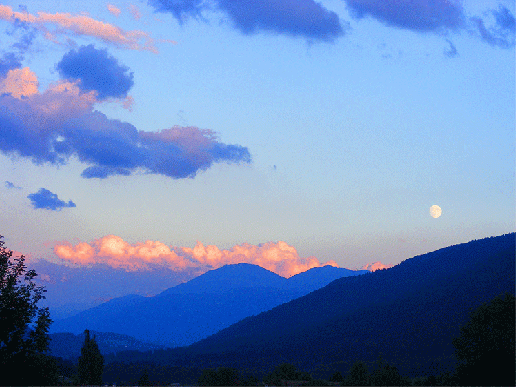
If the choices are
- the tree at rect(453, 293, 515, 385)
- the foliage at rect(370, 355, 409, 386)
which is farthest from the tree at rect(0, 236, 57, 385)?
the foliage at rect(370, 355, 409, 386)

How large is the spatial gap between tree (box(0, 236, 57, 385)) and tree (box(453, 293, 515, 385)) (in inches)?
1320

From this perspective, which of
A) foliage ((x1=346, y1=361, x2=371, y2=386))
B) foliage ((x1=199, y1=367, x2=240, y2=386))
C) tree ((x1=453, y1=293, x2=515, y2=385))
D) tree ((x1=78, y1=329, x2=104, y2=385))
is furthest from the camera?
foliage ((x1=199, y1=367, x2=240, y2=386))

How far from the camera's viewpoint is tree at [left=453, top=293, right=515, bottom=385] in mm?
47297

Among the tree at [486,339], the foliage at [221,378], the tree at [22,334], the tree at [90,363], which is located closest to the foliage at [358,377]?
the foliage at [221,378]

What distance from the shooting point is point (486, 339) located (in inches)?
2319

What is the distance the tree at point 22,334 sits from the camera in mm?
33250

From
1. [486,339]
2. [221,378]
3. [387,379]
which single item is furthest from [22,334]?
[221,378]

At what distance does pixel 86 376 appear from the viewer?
259 ft

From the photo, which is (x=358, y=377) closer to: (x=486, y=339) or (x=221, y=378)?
(x=221, y=378)

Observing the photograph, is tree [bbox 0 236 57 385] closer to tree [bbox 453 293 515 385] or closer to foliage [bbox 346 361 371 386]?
tree [bbox 453 293 515 385]

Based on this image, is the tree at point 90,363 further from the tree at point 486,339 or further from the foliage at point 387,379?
the tree at point 486,339

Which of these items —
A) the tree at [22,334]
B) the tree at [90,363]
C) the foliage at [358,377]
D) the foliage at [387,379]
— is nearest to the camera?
the tree at [22,334]

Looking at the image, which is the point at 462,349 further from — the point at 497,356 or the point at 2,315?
the point at 2,315

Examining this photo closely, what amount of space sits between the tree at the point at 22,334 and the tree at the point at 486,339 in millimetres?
33528
